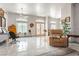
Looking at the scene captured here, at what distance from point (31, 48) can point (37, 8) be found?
1.06 m

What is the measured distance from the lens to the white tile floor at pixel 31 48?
415 centimetres

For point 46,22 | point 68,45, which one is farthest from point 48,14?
point 68,45

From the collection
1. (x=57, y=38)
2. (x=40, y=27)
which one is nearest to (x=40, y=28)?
(x=40, y=27)

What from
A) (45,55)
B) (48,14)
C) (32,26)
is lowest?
(45,55)

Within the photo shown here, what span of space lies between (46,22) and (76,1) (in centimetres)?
95

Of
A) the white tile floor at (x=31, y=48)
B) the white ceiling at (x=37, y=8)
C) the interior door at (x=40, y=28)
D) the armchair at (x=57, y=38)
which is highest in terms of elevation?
the white ceiling at (x=37, y=8)

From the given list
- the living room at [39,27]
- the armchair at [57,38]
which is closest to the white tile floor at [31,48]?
the living room at [39,27]

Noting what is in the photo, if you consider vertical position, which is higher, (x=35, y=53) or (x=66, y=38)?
(x=66, y=38)

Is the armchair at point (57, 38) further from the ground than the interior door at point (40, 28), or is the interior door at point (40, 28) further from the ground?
the interior door at point (40, 28)

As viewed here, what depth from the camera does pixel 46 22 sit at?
14.4ft

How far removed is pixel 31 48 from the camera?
4234mm

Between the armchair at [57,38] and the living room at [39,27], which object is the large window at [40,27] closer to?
the living room at [39,27]

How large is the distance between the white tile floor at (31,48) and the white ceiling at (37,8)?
26.3 inches

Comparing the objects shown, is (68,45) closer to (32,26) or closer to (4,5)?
(32,26)
